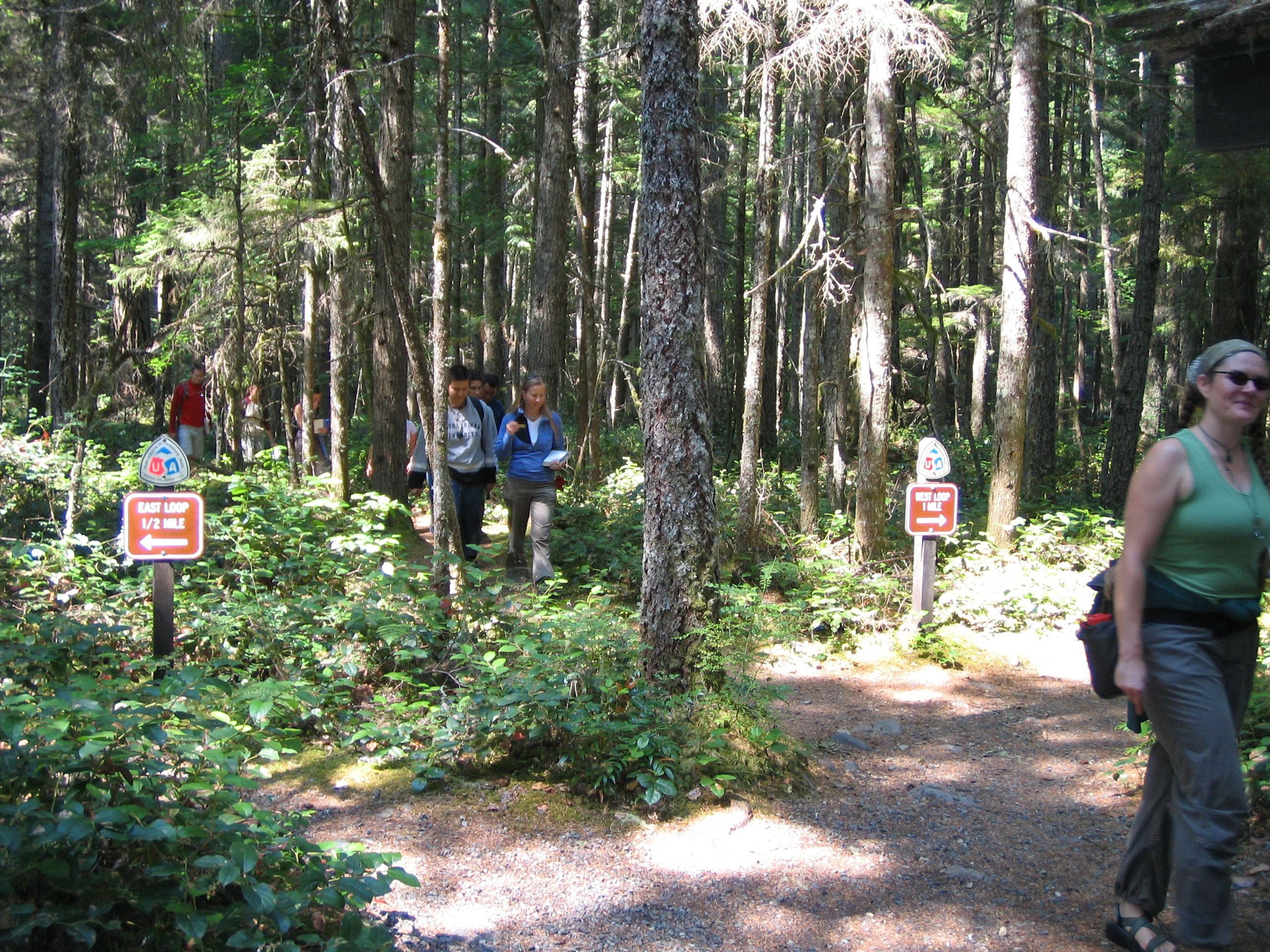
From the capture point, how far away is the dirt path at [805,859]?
3.74 m

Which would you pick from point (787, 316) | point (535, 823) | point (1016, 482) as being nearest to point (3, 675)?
point (535, 823)

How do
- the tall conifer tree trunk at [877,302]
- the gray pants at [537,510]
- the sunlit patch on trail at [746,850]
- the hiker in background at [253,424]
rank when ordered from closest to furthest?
the sunlit patch on trail at [746,850]
the gray pants at [537,510]
the tall conifer tree trunk at [877,302]
the hiker in background at [253,424]

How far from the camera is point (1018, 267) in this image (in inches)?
410

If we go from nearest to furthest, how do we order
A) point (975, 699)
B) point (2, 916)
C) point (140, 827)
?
1. point (2, 916)
2. point (140, 827)
3. point (975, 699)

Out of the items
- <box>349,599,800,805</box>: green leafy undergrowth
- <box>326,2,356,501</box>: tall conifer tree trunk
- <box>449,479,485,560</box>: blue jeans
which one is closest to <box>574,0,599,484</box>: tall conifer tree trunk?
<box>326,2,356,501</box>: tall conifer tree trunk

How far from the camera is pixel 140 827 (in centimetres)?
287

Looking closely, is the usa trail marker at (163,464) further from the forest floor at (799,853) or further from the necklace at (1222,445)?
the necklace at (1222,445)

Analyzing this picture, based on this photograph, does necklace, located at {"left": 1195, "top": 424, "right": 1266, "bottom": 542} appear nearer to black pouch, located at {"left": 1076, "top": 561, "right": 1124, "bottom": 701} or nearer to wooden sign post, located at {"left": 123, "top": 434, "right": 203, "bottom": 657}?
black pouch, located at {"left": 1076, "top": 561, "right": 1124, "bottom": 701}

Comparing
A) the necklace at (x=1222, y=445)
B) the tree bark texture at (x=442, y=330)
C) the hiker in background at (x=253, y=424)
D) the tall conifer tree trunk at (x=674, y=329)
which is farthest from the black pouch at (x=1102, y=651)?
the hiker in background at (x=253, y=424)

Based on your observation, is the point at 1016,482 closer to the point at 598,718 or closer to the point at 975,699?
the point at 975,699

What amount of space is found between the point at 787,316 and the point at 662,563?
66.1 feet

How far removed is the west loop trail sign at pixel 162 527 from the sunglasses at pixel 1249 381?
17.7 feet

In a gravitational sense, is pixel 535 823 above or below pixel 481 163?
below

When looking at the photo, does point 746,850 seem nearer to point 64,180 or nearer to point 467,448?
point 467,448
